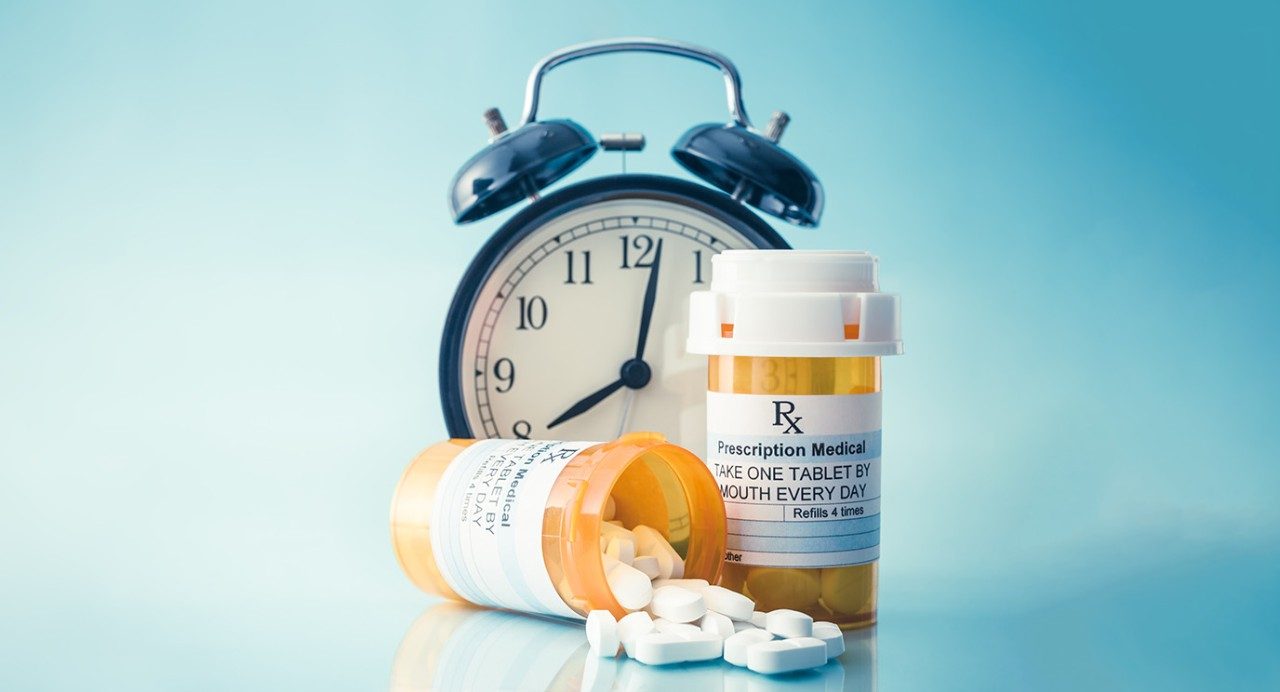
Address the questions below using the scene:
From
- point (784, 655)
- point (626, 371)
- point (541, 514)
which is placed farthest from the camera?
point (626, 371)

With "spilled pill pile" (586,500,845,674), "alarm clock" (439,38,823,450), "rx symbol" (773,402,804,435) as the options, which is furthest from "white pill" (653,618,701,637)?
"alarm clock" (439,38,823,450)

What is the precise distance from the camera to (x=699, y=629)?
59.2 inches

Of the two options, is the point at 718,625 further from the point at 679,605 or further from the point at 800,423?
the point at 800,423

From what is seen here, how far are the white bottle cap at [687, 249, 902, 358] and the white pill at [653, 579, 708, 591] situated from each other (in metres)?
0.25

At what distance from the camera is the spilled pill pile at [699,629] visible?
4.75 feet

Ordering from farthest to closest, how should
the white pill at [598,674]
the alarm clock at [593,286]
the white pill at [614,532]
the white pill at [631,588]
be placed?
the alarm clock at [593,286], the white pill at [614,532], the white pill at [631,588], the white pill at [598,674]

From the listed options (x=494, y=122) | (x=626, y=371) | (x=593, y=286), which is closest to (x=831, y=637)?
(x=626, y=371)

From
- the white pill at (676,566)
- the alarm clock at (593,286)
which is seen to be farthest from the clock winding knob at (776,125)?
the white pill at (676,566)

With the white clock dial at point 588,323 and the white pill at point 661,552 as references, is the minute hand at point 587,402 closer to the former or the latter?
the white clock dial at point 588,323

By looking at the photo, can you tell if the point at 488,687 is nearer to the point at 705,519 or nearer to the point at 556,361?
the point at 705,519

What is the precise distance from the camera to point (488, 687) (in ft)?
4.72

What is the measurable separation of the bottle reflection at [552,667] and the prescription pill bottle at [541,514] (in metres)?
0.04

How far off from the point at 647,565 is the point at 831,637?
230mm

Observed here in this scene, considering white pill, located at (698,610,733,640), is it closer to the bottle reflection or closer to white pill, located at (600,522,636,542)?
the bottle reflection
